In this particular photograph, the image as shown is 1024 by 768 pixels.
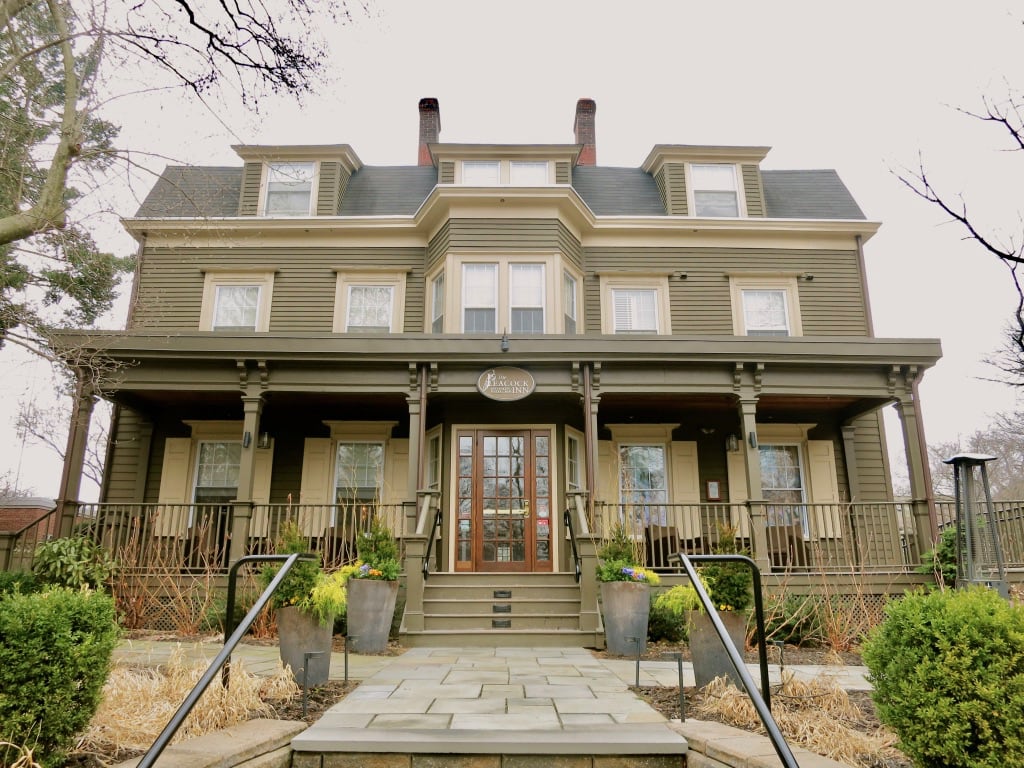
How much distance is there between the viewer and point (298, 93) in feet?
21.0

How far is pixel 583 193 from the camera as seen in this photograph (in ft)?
43.0

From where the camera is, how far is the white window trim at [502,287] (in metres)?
10.7

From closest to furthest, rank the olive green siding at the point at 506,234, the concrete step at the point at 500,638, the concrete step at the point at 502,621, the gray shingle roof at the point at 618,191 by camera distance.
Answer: the concrete step at the point at 500,638, the concrete step at the point at 502,621, the olive green siding at the point at 506,234, the gray shingle roof at the point at 618,191

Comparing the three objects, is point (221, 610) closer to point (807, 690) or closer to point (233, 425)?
point (233, 425)

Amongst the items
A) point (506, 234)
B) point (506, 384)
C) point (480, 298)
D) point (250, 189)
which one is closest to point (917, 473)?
point (506, 384)

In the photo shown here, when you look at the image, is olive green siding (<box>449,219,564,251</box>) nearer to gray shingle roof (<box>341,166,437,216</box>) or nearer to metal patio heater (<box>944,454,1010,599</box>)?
gray shingle roof (<box>341,166,437,216</box>)

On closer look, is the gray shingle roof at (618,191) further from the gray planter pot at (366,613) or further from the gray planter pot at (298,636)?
the gray planter pot at (298,636)

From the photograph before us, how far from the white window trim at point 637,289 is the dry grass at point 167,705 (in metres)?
8.66

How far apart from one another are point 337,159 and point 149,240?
3.83m

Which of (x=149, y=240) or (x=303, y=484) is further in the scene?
(x=149, y=240)

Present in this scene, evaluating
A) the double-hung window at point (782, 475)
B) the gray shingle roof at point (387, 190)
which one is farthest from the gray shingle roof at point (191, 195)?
the double-hung window at point (782, 475)

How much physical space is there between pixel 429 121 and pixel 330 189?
12.0 feet

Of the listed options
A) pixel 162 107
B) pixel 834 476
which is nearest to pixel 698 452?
pixel 834 476

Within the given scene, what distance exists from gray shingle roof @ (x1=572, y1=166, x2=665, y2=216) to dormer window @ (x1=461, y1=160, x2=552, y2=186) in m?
1.04
